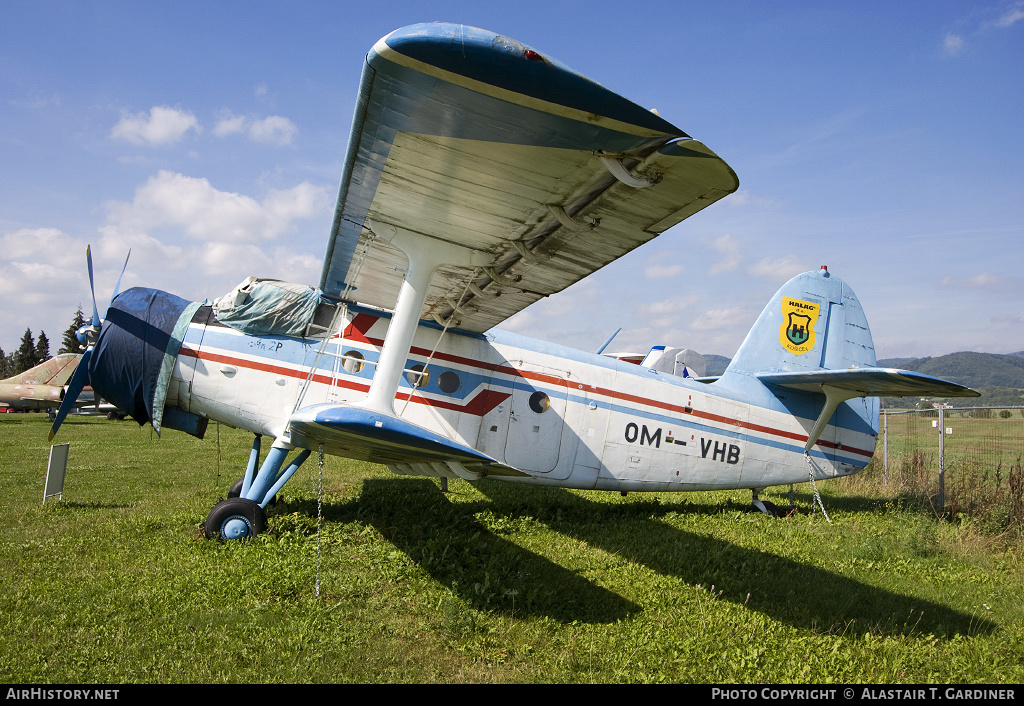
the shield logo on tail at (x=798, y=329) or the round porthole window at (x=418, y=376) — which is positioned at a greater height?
the shield logo on tail at (x=798, y=329)

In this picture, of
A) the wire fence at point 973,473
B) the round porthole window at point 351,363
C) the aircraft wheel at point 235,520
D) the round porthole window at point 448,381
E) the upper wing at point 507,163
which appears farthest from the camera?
the wire fence at point 973,473

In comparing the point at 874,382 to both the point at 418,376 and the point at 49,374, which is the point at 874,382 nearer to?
the point at 418,376

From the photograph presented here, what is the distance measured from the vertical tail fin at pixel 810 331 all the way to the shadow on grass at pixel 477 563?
15.0 feet

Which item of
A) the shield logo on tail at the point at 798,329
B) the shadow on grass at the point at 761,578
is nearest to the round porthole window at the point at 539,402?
the shadow on grass at the point at 761,578

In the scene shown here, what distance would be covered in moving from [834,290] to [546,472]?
5705mm

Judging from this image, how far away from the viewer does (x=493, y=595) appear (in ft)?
15.4

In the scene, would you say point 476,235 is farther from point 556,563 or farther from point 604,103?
Answer: point 556,563

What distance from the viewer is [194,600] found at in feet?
13.9

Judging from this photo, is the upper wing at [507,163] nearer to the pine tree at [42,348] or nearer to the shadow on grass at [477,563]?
the shadow on grass at [477,563]

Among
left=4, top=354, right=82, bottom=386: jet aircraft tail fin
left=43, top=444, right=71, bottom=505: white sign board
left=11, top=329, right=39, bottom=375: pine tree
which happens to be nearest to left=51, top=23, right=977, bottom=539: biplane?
left=43, top=444, right=71, bottom=505: white sign board

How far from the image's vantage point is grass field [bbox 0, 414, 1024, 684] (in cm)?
363

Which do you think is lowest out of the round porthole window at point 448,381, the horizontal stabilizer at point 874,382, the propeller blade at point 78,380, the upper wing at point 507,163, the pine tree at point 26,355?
the pine tree at point 26,355

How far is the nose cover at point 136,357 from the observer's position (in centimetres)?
559

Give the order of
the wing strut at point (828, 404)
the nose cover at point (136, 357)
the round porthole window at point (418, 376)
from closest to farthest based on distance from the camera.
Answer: the nose cover at point (136, 357), the round porthole window at point (418, 376), the wing strut at point (828, 404)
